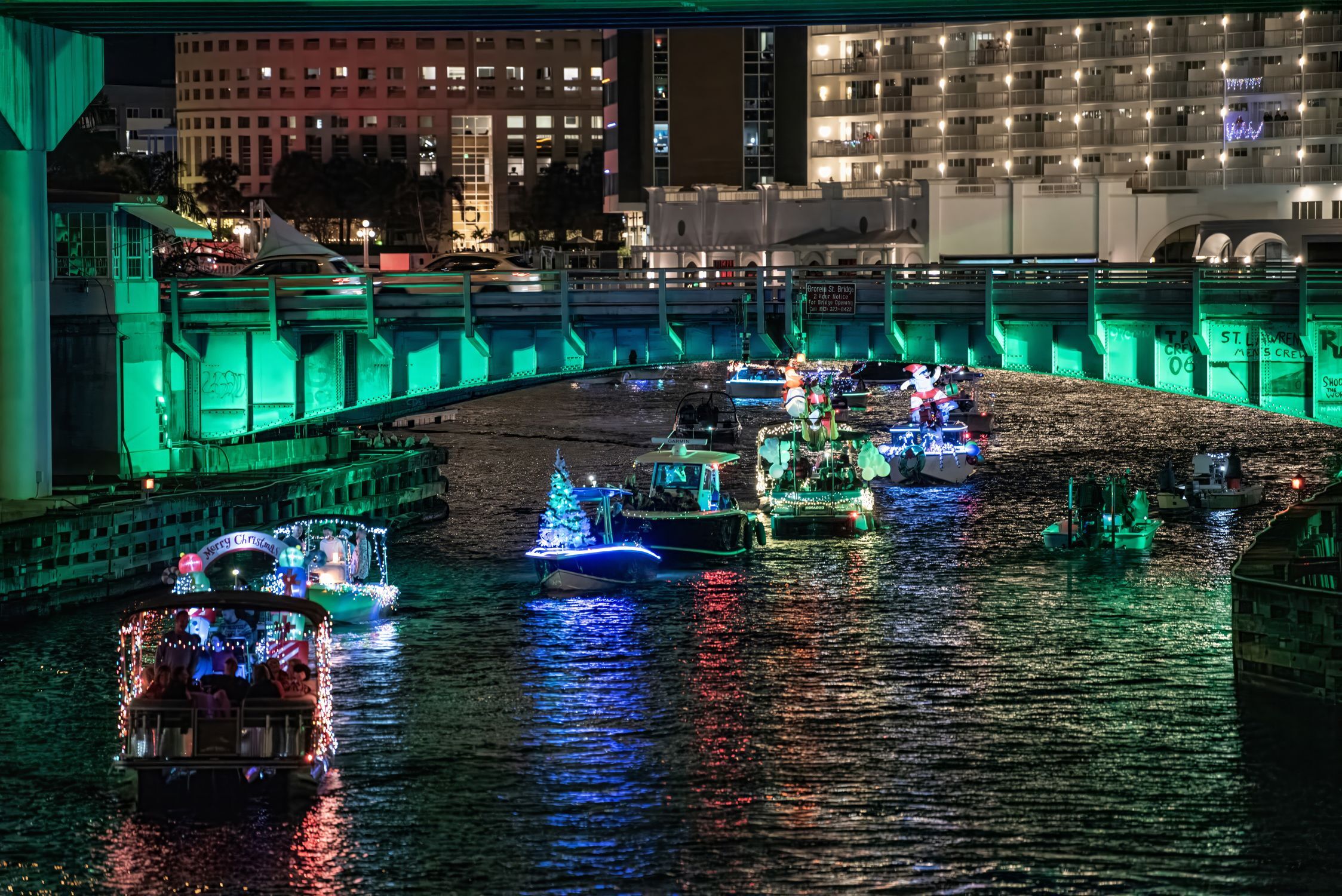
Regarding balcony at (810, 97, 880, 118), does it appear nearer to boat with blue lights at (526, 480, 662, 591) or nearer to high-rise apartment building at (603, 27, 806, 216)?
high-rise apartment building at (603, 27, 806, 216)

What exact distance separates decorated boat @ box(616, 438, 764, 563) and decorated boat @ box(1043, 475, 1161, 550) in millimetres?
10166

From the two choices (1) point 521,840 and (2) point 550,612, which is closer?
(1) point 521,840

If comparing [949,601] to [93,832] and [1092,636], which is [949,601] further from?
[93,832]

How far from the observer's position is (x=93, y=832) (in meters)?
37.0

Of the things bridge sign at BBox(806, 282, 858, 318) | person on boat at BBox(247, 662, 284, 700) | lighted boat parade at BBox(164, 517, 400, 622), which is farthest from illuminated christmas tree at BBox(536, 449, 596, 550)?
person on boat at BBox(247, 662, 284, 700)

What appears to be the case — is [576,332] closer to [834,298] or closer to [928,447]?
[834,298]

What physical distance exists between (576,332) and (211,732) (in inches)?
1138

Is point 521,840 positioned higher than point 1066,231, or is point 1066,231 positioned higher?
point 1066,231

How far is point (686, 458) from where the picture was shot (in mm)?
67812

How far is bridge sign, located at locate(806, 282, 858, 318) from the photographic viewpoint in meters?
61.9

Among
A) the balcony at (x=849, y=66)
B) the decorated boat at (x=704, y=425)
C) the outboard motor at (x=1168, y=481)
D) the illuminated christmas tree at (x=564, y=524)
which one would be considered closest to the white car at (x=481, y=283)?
the illuminated christmas tree at (x=564, y=524)

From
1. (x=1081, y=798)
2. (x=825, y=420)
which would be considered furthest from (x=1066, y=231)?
(x=1081, y=798)

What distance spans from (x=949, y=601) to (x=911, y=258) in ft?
269

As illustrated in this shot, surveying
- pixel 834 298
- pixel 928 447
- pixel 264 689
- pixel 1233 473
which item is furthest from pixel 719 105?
pixel 264 689
